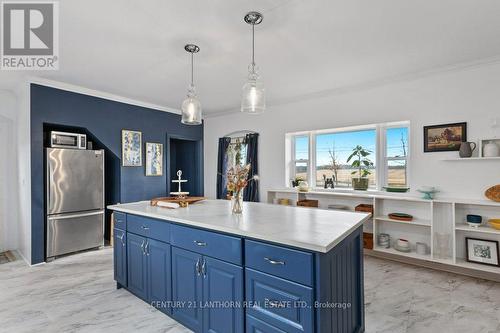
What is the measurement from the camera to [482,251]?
2943 mm

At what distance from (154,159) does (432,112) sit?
4651 millimetres

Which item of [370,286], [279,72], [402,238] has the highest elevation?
[279,72]

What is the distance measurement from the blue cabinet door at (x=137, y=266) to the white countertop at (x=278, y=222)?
0.29 metres

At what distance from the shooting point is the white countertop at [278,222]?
1415mm

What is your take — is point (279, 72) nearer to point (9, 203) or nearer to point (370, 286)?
point (370, 286)

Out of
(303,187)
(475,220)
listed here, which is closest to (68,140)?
(303,187)

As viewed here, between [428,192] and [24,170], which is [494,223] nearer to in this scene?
[428,192]

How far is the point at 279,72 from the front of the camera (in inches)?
130

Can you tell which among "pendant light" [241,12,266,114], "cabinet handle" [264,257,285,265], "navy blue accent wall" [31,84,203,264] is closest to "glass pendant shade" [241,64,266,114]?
"pendant light" [241,12,266,114]

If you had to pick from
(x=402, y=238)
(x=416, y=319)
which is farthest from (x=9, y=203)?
(x=402, y=238)

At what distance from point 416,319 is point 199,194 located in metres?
4.68

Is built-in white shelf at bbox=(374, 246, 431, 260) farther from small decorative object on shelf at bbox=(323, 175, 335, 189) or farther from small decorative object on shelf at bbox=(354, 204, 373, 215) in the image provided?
small decorative object on shelf at bbox=(323, 175, 335, 189)

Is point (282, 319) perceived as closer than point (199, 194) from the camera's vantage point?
Yes

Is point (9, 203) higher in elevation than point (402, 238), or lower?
higher
